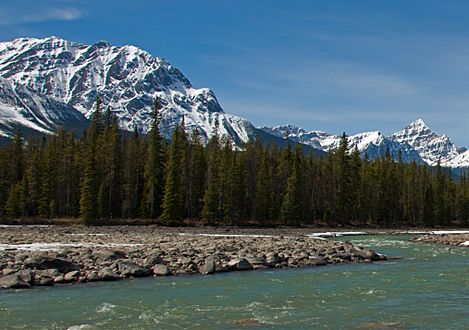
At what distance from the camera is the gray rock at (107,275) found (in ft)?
92.0

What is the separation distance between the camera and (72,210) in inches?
3327

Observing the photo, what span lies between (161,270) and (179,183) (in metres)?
51.6

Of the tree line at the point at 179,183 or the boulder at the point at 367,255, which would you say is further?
the tree line at the point at 179,183

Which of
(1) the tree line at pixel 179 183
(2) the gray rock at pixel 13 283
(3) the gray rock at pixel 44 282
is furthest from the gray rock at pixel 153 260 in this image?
(1) the tree line at pixel 179 183

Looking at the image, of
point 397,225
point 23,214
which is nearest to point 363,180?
point 397,225

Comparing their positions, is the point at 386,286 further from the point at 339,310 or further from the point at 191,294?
the point at 191,294

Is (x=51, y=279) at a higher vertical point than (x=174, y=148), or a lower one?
lower

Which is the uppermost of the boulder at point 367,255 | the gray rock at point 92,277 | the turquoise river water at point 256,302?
the boulder at point 367,255

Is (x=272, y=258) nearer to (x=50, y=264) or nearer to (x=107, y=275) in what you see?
(x=107, y=275)

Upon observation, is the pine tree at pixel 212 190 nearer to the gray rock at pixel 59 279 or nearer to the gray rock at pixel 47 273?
the gray rock at pixel 47 273

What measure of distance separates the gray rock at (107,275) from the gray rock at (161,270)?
226 cm

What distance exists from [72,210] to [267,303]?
6703cm

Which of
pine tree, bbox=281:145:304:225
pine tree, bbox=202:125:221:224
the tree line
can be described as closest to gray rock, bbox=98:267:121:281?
the tree line

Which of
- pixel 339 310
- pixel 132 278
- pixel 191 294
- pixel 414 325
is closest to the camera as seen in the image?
pixel 414 325
